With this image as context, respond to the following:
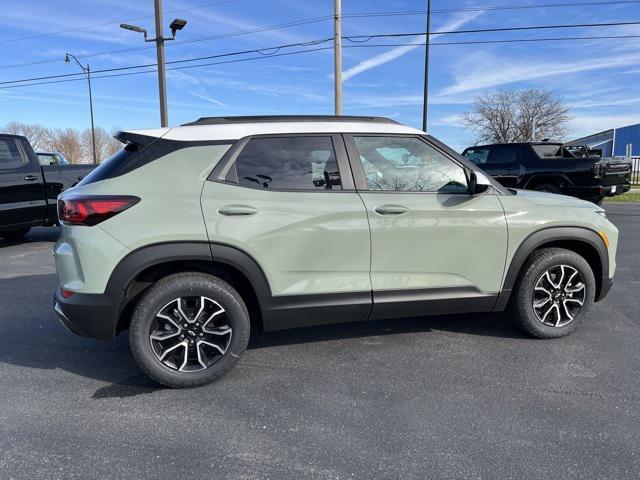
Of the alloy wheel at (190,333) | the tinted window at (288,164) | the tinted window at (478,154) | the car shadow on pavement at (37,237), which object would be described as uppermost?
the tinted window at (478,154)

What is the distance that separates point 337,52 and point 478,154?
5.97 metres

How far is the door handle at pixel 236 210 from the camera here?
303 cm

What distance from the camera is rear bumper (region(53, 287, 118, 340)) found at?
2.93 m

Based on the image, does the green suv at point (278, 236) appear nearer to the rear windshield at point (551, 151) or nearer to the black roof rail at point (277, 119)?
the black roof rail at point (277, 119)

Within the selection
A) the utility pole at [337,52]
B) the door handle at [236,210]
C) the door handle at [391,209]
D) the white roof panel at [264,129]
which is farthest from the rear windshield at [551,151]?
the door handle at [236,210]

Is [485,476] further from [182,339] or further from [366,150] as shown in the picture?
[366,150]

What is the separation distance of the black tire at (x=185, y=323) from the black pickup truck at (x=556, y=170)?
Result: 10861mm

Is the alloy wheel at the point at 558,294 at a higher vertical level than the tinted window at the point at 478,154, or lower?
lower

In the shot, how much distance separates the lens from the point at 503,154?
1289 centimetres

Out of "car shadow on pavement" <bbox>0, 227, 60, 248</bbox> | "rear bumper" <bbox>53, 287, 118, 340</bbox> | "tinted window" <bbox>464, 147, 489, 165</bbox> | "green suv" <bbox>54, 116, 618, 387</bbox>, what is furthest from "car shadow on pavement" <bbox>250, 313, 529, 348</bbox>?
"tinted window" <bbox>464, 147, 489, 165</bbox>

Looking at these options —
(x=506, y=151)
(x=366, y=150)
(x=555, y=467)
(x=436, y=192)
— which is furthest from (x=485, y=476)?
(x=506, y=151)

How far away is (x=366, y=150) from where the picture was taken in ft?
11.2

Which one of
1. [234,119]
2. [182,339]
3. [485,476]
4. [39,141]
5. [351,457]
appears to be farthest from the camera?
[39,141]

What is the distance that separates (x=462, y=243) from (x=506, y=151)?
413 inches
